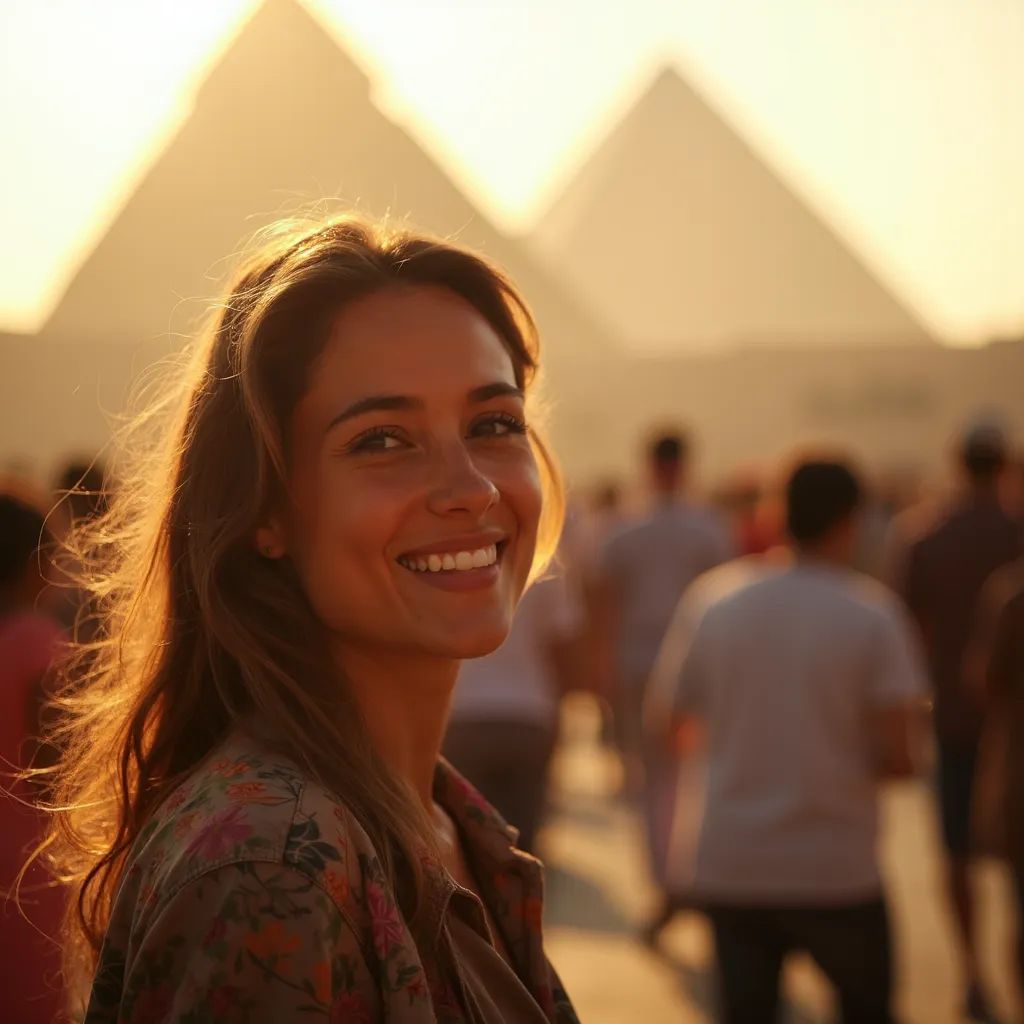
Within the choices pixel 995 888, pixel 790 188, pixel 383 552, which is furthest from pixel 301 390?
pixel 790 188

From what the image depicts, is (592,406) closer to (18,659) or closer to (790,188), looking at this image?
(790,188)

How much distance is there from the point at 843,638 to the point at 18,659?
1576 millimetres

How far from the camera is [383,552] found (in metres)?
1.63

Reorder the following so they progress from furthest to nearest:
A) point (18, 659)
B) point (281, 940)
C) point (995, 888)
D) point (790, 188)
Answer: point (790, 188) < point (995, 888) < point (18, 659) < point (281, 940)

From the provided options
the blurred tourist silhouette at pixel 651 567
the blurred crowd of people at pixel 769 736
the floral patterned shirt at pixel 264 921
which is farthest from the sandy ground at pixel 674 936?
the floral patterned shirt at pixel 264 921

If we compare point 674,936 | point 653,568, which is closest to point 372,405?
point 674,936

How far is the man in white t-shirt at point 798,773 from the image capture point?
131 inches

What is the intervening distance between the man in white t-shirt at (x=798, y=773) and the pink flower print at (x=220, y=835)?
217 centimetres

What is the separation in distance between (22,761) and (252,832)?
1.73m

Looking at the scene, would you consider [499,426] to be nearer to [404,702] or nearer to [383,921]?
[404,702]

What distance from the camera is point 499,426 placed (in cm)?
176

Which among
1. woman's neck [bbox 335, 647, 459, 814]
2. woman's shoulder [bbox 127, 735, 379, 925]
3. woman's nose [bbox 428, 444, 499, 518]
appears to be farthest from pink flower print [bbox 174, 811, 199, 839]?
woman's nose [bbox 428, 444, 499, 518]

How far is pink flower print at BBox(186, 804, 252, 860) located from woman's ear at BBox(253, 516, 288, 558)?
1.23 feet

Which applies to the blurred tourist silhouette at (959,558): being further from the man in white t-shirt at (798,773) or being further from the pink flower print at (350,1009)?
the pink flower print at (350,1009)
